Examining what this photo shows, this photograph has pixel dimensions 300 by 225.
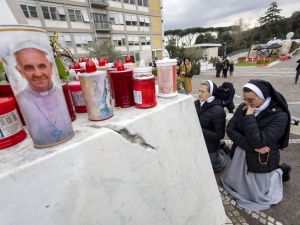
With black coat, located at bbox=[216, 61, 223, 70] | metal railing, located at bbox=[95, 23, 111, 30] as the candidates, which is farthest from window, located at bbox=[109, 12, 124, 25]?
black coat, located at bbox=[216, 61, 223, 70]

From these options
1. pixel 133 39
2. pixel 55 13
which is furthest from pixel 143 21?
pixel 55 13

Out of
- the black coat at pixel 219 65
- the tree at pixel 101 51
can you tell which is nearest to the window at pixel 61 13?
the tree at pixel 101 51

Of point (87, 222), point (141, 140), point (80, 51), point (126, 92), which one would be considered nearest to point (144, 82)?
point (126, 92)

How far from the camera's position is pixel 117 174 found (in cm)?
102

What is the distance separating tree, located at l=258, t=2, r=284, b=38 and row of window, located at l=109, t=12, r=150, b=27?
40.3 meters

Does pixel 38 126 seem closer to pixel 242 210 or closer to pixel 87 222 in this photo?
pixel 87 222

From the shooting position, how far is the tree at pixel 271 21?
46750mm

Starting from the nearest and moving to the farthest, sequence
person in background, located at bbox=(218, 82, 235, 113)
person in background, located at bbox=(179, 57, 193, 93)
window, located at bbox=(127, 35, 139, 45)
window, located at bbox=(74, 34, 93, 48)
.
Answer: person in background, located at bbox=(218, 82, 235, 113) < person in background, located at bbox=(179, 57, 193, 93) < window, located at bbox=(74, 34, 93, 48) < window, located at bbox=(127, 35, 139, 45)

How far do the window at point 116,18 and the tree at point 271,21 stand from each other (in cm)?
4420

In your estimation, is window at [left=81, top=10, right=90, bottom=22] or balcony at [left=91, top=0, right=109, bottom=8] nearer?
window at [left=81, top=10, right=90, bottom=22]

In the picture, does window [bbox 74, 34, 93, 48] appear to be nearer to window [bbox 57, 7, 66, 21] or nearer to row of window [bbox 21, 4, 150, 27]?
row of window [bbox 21, 4, 150, 27]

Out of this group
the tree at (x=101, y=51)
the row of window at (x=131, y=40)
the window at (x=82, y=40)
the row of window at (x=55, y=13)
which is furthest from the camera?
the row of window at (x=131, y=40)

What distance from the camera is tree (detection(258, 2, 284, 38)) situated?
4675cm

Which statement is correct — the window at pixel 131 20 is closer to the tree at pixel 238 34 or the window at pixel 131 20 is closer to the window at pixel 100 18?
the window at pixel 100 18
